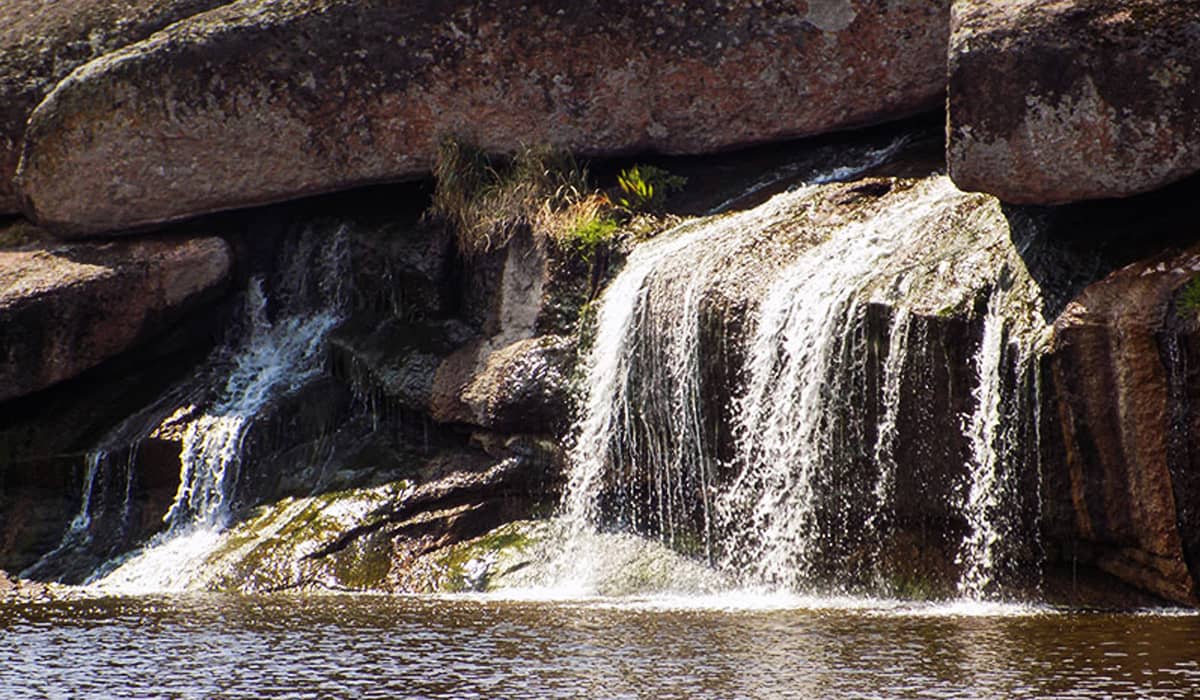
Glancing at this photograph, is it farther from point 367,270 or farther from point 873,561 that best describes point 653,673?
point 367,270

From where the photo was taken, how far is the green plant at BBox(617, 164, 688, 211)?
51.9 ft

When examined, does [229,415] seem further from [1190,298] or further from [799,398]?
[1190,298]

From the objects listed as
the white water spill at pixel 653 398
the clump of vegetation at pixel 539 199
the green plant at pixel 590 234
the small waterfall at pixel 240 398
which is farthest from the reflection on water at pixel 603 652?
the clump of vegetation at pixel 539 199

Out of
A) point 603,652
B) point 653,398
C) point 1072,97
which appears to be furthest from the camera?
point 653,398

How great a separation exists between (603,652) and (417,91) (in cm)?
906

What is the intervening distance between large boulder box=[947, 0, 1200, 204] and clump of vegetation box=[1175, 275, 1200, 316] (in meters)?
1.10

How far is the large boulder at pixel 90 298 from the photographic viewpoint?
53.8 feet

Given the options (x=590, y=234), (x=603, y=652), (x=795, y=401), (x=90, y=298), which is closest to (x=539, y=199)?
(x=590, y=234)

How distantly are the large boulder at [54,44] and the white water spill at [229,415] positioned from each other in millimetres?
3360

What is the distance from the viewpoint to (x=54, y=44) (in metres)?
18.6

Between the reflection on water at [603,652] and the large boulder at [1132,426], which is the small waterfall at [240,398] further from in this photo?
the large boulder at [1132,426]

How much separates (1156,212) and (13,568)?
10.4 meters

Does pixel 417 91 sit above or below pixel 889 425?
above

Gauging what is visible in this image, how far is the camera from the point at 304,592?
1332 cm
